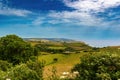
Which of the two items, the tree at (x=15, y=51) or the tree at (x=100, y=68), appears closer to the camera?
the tree at (x=100, y=68)

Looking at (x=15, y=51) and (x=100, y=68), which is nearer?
(x=100, y=68)

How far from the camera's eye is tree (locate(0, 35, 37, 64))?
63344 mm

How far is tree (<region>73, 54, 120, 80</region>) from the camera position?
938 inches

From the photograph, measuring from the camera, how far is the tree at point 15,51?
208ft

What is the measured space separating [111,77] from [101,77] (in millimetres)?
861

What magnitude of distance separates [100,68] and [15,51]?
1650 inches

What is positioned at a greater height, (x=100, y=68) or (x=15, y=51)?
(x=100, y=68)

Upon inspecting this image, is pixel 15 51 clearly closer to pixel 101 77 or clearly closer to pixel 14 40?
pixel 14 40

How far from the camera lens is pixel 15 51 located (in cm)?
6469

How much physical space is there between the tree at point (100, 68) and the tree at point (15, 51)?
3851 centimetres

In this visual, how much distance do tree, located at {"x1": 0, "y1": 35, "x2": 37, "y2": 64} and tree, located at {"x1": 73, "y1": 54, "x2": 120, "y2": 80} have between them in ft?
126

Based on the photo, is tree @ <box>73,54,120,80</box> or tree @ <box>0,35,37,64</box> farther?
tree @ <box>0,35,37,64</box>

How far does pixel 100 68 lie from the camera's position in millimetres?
24469

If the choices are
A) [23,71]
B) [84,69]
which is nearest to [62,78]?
[84,69]
